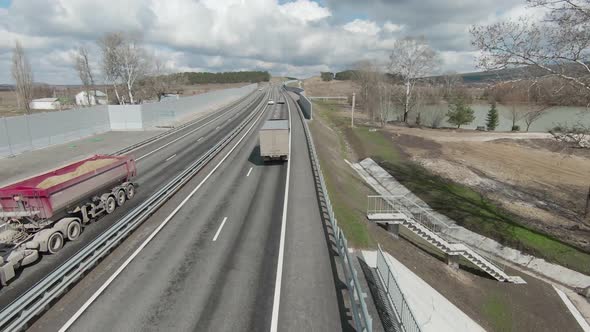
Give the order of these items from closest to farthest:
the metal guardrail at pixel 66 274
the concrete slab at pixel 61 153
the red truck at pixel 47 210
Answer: the metal guardrail at pixel 66 274 < the red truck at pixel 47 210 < the concrete slab at pixel 61 153

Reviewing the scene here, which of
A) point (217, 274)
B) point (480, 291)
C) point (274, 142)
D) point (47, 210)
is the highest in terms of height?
point (274, 142)

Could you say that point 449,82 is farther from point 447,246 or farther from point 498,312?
point 498,312

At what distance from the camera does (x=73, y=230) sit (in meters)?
15.6

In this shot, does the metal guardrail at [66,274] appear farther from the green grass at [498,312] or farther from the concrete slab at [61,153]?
the green grass at [498,312]

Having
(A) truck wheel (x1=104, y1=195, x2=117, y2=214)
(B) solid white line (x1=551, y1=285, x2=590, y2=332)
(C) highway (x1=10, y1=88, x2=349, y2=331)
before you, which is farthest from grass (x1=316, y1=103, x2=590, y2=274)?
(A) truck wheel (x1=104, y1=195, x2=117, y2=214)

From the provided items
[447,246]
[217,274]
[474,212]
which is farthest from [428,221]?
[217,274]

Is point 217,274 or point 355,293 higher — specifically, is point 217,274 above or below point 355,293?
below

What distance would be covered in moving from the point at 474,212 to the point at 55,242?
28899 millimetres

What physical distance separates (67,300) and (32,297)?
3.72 ft

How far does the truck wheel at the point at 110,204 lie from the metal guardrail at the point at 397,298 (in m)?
14.5

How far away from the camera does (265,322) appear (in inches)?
412

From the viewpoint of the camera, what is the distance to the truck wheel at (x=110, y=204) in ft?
60.2

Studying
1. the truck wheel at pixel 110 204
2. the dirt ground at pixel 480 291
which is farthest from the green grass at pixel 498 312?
the truck wheel at pixel 110 204

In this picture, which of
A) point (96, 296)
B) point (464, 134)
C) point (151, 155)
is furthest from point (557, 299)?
point (464, 134)
